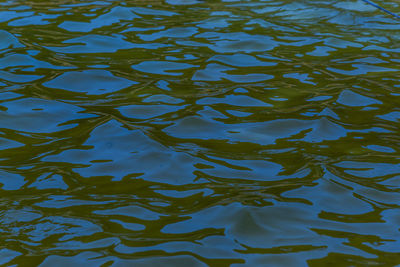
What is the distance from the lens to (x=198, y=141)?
12.1 ft

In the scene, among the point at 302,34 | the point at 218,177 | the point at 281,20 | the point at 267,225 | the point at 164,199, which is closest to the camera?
the point at 267,225

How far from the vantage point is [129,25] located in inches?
241

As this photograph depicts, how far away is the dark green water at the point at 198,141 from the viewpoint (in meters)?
2.71

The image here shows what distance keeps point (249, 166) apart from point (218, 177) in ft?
0.68

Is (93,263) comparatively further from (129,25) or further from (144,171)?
(129,25)

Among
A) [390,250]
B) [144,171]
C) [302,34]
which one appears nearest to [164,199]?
[144,171]

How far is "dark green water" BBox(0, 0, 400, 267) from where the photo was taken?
2.71m

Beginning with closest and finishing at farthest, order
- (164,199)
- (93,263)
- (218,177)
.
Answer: (93,263), (164,199), (218,177)

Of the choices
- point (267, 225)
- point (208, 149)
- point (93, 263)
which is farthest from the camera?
point (208, 149)

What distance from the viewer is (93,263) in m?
2.54

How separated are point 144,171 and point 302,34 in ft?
9.93

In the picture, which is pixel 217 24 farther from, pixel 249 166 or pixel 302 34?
pixel 249 166

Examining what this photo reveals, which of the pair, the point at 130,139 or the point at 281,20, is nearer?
the point at 130,139

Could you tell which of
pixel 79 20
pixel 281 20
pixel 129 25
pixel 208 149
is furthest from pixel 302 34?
pixel 208 149
